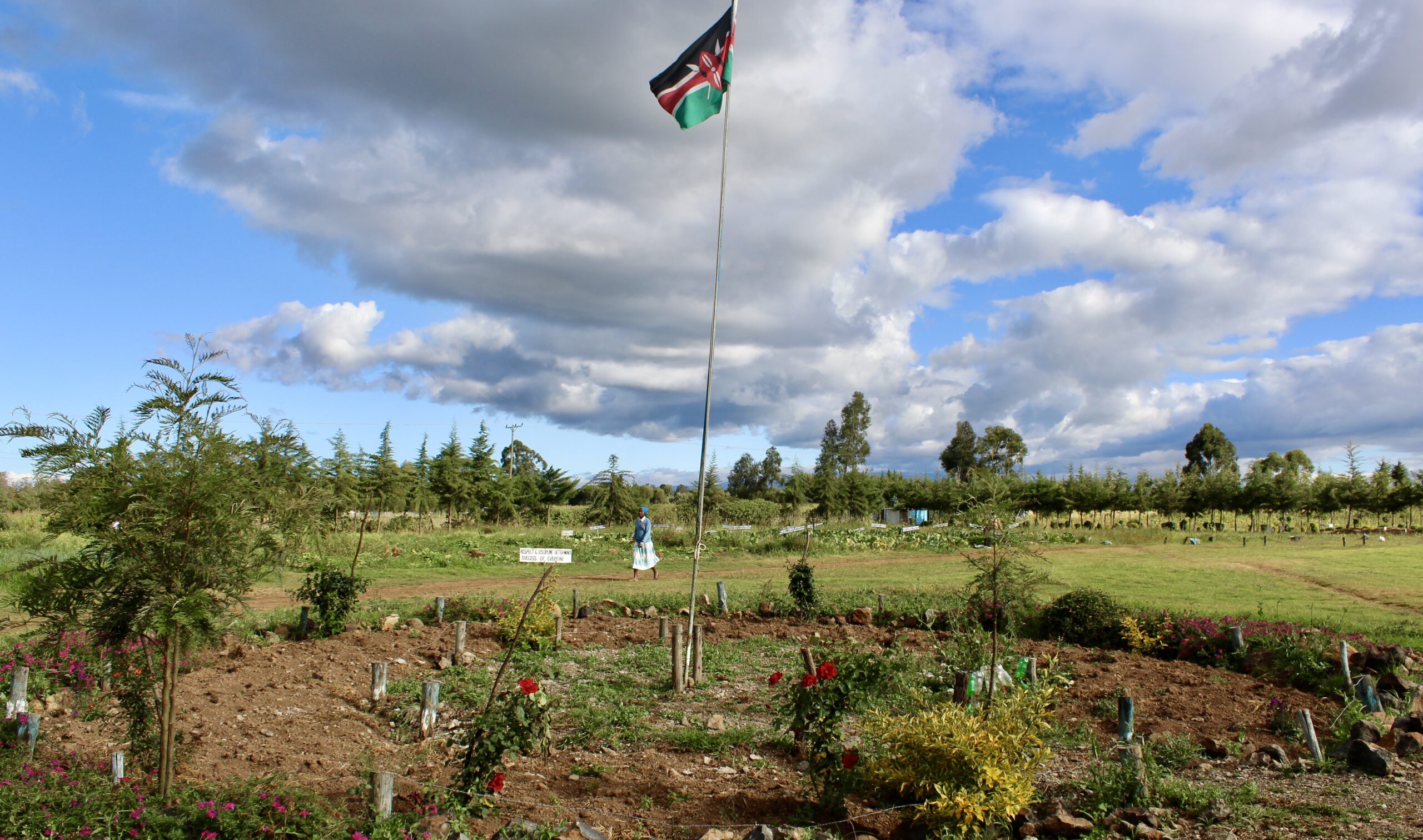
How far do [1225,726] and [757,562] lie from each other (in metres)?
16.1

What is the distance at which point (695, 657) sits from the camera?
8852mm

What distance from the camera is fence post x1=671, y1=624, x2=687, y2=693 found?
8.41 m

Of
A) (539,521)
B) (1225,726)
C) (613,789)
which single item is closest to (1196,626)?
(1225,726)

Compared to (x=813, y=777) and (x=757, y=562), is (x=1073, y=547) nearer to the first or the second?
(x=757, y=562)

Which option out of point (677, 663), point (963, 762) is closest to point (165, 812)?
point (963, 762)

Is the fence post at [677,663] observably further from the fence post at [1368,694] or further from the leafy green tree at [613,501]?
the leafy green tree at [613,501]

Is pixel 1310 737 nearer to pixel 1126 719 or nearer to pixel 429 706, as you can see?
pixel 1126 719

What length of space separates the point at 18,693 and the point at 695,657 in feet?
18.7

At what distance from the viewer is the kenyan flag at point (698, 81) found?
9469 millimetres

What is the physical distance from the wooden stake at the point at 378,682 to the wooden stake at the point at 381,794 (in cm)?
330

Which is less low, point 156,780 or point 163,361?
point 163,361

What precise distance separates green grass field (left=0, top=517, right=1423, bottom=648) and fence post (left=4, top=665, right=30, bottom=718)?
90 cm

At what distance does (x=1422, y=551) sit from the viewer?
1012 inches

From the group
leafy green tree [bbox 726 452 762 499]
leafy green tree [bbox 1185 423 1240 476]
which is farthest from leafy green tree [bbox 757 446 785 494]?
leafy green tree [bbox 1185 423 1240 476]
